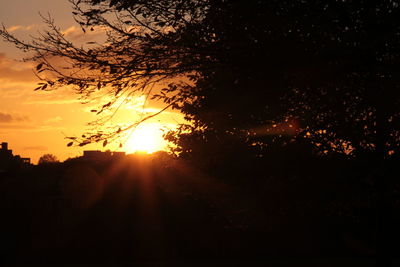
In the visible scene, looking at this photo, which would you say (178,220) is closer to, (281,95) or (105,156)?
(281,95)

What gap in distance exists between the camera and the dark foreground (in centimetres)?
1070

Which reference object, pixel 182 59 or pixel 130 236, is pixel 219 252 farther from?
pixel 182 59

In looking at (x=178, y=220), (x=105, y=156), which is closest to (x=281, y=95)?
(x=178, y=220)

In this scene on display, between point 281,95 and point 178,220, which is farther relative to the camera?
point 178,220

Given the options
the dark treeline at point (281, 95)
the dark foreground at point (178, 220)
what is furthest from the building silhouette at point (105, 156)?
the dark treeline at point (281, 95)

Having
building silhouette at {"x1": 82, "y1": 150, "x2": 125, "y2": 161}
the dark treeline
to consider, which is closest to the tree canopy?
the dark treeline

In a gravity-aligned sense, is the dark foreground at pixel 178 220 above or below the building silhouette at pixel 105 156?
below

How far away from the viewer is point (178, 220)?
23047mm

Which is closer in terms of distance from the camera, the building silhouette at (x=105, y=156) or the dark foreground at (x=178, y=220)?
the dark foreground at (x=178, y=220)

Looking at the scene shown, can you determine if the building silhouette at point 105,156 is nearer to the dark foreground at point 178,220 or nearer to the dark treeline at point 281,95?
the dark foreground at point 178,220

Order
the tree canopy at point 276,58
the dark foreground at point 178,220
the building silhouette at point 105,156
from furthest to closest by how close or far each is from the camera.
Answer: the building silhouette at point 105,156
the dark foreground at point 178,220
the tree canopy at point 276,58

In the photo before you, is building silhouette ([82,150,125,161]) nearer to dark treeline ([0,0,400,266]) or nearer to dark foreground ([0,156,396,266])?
dark foreground ([0,156,396,266])

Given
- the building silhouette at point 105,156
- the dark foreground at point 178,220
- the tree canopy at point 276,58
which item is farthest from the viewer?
the building silhouette at point 105,156

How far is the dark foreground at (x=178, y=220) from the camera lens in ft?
35.1
